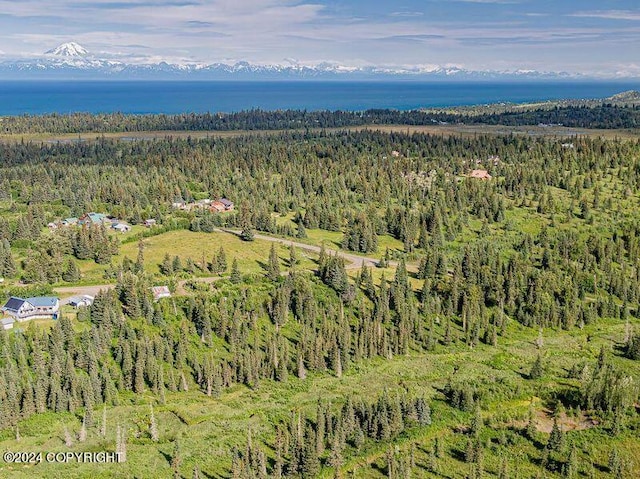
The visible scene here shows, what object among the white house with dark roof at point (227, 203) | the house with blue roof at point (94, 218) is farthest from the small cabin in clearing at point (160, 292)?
the white house with dark roof at point (227, 203)

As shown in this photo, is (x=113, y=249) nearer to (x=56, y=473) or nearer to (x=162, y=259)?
(x=162, y=259)

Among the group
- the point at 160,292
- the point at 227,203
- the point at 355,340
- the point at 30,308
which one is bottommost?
the point at 355,340

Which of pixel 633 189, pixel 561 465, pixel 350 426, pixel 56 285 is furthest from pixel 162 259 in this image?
pixel 633 189

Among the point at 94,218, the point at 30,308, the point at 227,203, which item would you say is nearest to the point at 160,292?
the point at 30,308

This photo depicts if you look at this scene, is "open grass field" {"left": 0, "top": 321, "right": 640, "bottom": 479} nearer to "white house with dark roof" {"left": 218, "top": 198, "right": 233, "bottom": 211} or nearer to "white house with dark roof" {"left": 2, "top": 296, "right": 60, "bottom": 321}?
"white house with dark roof" {"left": 2, "top": 296, "right": 60, "bottom": 321}

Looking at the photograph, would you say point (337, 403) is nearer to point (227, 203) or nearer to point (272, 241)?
point (272, 241)

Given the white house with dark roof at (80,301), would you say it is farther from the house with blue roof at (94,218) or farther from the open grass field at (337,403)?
the house with blue roof at (94,218)
